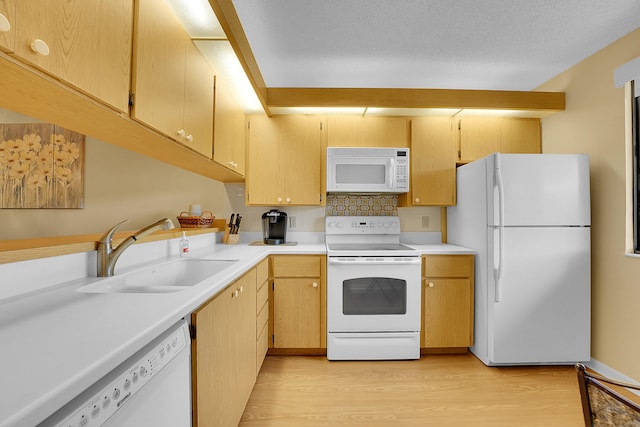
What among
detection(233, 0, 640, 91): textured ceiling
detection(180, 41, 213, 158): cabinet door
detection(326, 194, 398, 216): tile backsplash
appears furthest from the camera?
detection(326, 194, 398, 216): tile backsplash

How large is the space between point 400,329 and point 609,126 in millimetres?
2125

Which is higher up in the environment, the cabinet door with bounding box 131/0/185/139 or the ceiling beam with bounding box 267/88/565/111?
the ceiling beam with bounding box 267/88/565/111

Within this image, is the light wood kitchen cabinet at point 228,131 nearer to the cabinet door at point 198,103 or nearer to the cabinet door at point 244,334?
the cabinet door at point 198,103

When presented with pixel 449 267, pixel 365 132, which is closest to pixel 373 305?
pixel 449 267

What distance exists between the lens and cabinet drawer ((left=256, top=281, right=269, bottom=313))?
1.97 metres

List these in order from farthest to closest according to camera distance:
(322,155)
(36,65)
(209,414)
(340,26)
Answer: (322,155)
(340,26)
(209,414)
(36,65)

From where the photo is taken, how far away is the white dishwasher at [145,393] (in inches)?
20.5

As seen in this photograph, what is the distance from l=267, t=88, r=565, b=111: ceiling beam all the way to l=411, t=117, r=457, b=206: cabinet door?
246 millimetres

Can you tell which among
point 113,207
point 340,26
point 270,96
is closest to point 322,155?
point 270,96

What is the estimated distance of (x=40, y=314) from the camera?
2.57ft

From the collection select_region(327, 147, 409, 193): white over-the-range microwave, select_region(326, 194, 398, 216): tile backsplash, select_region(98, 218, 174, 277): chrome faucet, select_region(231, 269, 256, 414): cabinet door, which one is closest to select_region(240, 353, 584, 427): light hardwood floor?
select_region(231, 269, 256, 414): cabinet door

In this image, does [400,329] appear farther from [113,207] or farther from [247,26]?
[247,26]

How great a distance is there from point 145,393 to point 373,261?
1.82 meters

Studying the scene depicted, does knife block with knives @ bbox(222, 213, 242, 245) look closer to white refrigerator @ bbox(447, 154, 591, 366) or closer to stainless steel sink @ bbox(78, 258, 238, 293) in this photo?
stainless steel sink @ bbox(78, 258, 238, 293)
